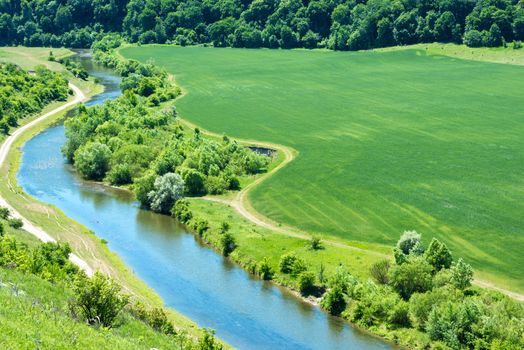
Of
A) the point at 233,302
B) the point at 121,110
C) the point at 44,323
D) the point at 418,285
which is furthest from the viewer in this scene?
the point at 121,110

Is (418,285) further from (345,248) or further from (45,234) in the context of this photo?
(45,234)

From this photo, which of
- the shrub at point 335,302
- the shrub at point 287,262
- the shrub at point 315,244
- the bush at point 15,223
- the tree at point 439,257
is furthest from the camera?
the bush at point 15,223

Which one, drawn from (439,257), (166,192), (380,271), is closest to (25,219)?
(166,192)

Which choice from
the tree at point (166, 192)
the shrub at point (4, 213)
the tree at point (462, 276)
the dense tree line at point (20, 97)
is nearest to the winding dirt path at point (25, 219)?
the shrub at point (4, 213)

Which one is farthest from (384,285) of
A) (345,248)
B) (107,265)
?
(107,265)

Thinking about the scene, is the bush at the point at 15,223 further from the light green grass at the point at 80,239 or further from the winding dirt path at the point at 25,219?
the light green grass at the point at 80,239

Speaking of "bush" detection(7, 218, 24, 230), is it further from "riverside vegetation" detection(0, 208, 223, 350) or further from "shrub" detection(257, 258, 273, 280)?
"shrub" detection(257, 258, 273, 280)
